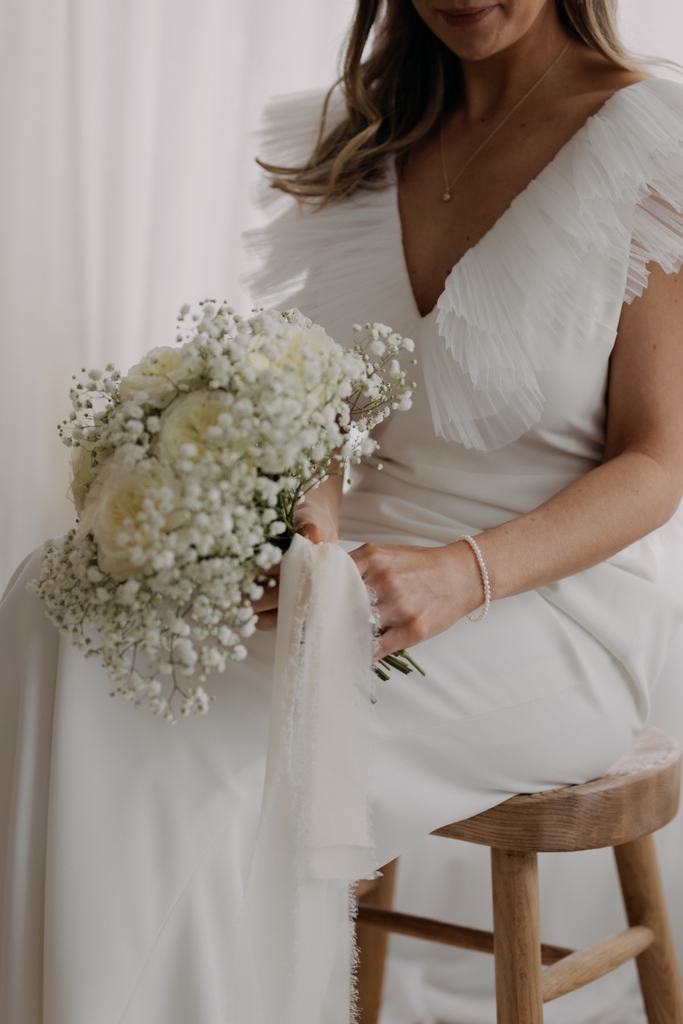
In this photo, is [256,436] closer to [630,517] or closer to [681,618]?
[630,517]

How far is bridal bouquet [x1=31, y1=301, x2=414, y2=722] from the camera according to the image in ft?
2.81

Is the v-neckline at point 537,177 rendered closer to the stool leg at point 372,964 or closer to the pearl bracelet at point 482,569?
the pearl bracelet at point 482,569

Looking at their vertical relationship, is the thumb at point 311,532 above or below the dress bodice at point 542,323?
below

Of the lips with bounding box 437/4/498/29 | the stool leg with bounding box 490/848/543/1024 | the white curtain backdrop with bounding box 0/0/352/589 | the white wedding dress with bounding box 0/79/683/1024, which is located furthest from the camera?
the white curtain backdrop with bounding box 0/0/352/589

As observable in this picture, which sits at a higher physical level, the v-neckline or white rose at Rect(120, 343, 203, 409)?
the v-neckline

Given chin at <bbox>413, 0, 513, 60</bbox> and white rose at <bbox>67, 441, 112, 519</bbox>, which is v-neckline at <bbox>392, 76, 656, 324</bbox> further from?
white rose at <bbox>67, 441, 112, 519</bbox>

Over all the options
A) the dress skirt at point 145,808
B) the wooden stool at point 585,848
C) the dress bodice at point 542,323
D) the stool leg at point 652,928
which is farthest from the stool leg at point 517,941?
the dress bodice at point 542,323

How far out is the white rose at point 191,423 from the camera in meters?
0.87

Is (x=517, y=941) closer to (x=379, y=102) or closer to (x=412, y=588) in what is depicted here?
(x=412, y=588)

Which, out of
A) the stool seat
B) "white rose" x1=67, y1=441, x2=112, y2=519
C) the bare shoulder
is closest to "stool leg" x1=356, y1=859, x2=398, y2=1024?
the stool seat

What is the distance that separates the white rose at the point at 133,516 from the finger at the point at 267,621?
0.55ft

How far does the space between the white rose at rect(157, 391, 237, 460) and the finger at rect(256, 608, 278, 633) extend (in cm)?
21

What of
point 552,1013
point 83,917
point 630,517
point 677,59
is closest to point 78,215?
point 677,59

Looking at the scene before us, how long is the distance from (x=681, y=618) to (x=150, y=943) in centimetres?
70
